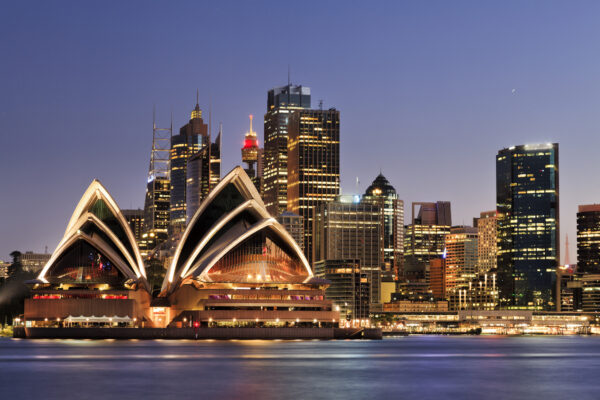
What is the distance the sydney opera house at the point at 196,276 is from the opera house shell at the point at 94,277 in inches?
6.2

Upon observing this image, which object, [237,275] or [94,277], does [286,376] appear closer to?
[237,275]

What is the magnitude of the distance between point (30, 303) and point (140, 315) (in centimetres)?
1746

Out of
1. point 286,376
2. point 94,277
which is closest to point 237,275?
point 94,277

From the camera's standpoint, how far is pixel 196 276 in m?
161

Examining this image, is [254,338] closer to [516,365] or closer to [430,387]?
[516,365]

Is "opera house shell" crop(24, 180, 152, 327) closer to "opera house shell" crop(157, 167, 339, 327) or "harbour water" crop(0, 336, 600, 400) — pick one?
"opera house shell" crop(157, 167, 339, 327)

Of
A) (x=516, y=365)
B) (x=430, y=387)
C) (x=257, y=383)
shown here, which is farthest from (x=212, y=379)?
(x=516, y=365)

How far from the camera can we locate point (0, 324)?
619ft

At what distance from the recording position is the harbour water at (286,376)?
6344 cm

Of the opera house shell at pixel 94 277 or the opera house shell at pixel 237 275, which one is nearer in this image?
the opera house shell at pixel 94 277

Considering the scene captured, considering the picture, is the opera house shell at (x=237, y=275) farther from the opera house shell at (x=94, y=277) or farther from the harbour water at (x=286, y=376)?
the harbour water at (x=286, y=376)

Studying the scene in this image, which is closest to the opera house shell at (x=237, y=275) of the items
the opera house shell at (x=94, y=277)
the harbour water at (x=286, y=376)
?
the opera house shell at (x=94, y=277)

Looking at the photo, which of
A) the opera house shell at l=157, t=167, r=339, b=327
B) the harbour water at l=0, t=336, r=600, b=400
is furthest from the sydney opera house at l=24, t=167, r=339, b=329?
the harbour water at l=0, t=336, r=600, b=400

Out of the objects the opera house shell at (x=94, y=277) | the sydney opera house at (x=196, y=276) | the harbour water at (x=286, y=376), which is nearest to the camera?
the harbour water at (x=286, y=376)
